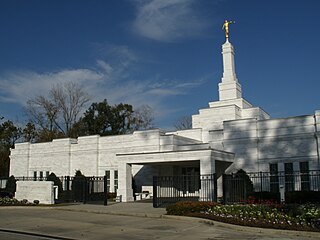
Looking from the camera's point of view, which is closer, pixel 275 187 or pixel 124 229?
pixel 124 229

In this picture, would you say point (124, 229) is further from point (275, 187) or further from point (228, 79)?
point (228, 79)

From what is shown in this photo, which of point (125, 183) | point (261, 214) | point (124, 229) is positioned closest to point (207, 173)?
point (125, 183)

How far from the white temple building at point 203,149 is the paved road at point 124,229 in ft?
30.1

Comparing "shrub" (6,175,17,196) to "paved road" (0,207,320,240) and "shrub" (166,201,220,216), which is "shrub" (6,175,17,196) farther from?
"shrub" (166,201,220,216)

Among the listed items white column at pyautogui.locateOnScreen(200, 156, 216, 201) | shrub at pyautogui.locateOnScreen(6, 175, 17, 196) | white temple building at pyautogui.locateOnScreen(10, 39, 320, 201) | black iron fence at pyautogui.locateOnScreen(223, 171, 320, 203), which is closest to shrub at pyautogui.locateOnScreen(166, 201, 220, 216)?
black iron fence at pyautogui.locateOnScreen(223, 171, 320, 203)

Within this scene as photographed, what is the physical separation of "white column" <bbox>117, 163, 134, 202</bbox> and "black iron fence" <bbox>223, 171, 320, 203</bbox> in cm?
746

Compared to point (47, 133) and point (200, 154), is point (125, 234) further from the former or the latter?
point (47, 133)

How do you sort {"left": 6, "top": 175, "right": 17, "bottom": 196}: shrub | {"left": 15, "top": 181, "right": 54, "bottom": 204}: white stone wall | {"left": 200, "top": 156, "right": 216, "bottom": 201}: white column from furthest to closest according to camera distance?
{"left": 6, "top": 175, "right": 17, "bottom": 196}: shrub, {"left": 15, "top": 181, "right": 54, "bottom": 204}: white stone wall, {"left": 200, "top": 156, "right": 216, "bottom": 201}: white column

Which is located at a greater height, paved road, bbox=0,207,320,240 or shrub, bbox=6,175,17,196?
shrub, bbox=6,175,17,196

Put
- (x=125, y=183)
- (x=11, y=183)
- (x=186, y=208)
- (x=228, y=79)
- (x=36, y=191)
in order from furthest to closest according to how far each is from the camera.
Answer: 1. (x=228, y=79)
2. (x=11, y=183)
3. (x=125, y=183)
4. (x=36, y=191)
5. (x=186, y=208)

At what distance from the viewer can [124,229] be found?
578 inches

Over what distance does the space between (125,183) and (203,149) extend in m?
6.68

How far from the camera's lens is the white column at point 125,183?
28.4 m

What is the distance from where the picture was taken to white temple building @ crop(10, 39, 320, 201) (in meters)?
27.3
